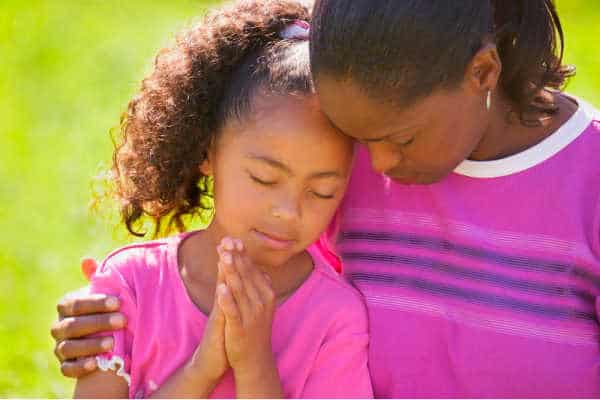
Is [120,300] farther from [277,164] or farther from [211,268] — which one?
[277,164]

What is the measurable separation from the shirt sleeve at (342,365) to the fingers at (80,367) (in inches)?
Answer: 23.6

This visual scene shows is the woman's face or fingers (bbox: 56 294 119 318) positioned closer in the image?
the woman's face

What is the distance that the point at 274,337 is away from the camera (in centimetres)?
297

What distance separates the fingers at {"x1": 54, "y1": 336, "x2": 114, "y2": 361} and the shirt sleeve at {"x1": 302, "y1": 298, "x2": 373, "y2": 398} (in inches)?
22.6

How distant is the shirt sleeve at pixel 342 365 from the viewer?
2918mm

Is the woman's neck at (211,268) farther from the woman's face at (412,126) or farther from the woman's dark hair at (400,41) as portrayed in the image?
the woman's dark hair at (400,41)

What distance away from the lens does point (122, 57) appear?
830cm

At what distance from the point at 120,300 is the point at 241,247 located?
46 centimetres

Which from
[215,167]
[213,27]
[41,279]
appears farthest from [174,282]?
[41,279]

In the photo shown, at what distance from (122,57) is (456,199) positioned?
5.74m

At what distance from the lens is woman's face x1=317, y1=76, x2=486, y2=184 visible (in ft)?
8.65

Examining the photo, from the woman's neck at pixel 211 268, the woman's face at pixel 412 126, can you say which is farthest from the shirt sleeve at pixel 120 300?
the woman's face at pixel 412 126

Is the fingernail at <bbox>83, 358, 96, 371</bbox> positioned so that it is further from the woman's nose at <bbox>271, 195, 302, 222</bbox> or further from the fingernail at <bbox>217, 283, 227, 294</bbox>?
the woman's nose at <bbox>271, 195, 302, 222</bbox>

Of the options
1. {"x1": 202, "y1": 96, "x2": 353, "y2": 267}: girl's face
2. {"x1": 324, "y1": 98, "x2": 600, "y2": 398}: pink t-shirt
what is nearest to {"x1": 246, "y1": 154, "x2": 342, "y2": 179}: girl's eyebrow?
{"x1": 202, "y1": 96, "x2": 353, "y2": 267}: girl's face
